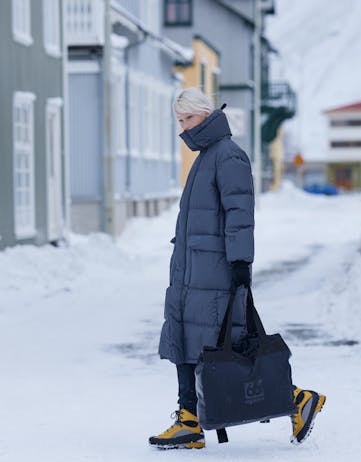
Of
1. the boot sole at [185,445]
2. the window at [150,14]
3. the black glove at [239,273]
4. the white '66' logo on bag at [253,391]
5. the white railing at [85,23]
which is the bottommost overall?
the boot sole at [185,445]

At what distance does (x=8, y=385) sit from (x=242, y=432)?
2228 millimetres

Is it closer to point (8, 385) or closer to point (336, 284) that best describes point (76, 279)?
point (336, 284)

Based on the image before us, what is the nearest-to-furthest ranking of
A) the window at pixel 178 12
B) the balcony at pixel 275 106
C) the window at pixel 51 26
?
1. the window at pixel 51 26
2. the window at pixel 178 12
3. the balcony at pixel 275 106

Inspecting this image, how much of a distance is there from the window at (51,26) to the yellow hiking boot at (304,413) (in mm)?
16197

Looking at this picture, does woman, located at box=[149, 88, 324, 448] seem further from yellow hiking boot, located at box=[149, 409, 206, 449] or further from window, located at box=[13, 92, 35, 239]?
window, located at box=[13, 92, 35, 239]

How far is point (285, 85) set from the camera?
58219 millimetres

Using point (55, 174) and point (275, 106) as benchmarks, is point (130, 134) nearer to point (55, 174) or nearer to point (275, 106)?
point (55, 174)

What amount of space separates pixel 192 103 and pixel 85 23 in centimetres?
2066

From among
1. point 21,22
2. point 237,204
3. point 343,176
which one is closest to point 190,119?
point 237,204

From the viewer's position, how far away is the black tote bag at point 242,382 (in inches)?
241

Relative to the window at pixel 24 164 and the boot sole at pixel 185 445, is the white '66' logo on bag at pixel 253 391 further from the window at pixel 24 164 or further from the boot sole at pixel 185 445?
the window at pixel 24 164

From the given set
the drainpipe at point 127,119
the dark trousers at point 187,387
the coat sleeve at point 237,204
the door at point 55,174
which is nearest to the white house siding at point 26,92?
the door at point 55,174

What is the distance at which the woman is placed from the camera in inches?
246

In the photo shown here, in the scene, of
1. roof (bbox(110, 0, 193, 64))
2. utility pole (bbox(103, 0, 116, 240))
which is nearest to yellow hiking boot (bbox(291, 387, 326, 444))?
utility pole (bbox(103, 0, 116, 240))
